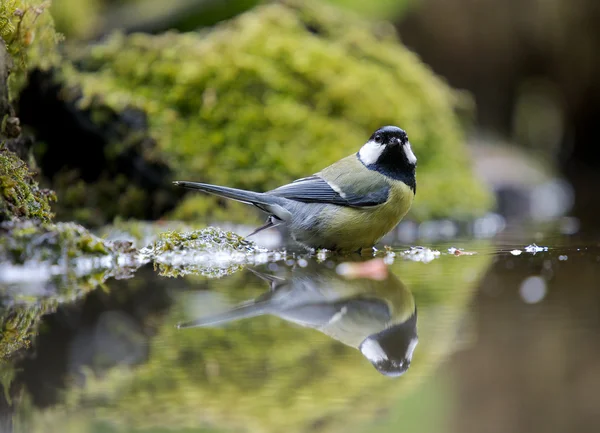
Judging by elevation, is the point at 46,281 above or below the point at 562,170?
above

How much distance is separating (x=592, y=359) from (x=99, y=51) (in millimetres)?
5303

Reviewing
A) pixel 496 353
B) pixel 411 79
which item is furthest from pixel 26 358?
pixel 411 79

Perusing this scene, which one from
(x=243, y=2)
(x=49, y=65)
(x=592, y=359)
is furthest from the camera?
(x=243, y=2)

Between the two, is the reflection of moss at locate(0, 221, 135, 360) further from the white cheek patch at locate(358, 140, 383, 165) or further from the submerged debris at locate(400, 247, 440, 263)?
the white cheek patch at locate(358, 140, 383, 165)

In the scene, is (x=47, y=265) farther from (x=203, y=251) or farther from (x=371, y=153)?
(x=371, y=153)

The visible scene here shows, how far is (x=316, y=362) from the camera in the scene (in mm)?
1460

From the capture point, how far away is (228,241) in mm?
3465

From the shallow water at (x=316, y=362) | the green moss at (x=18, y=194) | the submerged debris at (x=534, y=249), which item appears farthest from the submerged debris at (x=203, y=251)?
the submerged debris at (x=534, y=249)

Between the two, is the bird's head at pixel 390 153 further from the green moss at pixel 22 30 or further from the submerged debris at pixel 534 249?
the green moss at pixel 22 30

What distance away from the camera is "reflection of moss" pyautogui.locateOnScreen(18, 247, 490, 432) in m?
1.18

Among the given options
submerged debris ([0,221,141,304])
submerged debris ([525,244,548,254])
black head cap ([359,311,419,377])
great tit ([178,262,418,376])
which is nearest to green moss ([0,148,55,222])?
submerged debris ([0,221,141,304])

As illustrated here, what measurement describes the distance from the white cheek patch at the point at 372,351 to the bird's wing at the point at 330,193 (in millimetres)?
1992

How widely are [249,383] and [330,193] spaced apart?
240 cm

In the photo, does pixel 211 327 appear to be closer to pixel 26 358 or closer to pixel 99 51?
pixel 26 358
